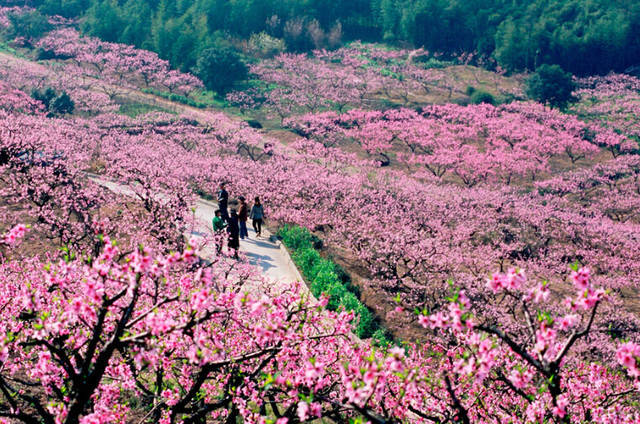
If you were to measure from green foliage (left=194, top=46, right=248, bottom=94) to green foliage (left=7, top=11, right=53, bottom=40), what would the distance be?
98.0 ft

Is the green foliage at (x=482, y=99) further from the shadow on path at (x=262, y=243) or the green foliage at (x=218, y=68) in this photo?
the shadow on path at (x=262, y=243)

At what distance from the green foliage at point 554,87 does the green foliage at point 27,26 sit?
239ft

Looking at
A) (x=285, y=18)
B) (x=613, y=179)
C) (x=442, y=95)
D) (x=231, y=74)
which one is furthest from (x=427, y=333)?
(x=285, y=18)

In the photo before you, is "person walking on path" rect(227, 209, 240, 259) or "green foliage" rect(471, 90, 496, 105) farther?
"green foliage" rect(471, 90, 496, 105)

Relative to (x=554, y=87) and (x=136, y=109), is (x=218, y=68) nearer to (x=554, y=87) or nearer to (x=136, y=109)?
(x=136, y=109)

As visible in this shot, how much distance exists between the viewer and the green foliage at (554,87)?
5291cm

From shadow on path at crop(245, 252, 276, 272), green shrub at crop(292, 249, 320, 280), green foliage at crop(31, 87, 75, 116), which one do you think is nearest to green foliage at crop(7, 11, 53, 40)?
green foliage at crop(31, 87, 75, 116)

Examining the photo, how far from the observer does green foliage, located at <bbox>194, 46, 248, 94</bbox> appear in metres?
55.2

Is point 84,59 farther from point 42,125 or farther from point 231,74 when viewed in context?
point 42,125

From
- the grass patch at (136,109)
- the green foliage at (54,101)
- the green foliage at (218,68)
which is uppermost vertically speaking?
the green foliage at (218,68)

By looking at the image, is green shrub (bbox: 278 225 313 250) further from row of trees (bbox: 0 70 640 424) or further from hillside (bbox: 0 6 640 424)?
row of trees (bbox: 0 70 640 424)

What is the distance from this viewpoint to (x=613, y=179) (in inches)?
1465

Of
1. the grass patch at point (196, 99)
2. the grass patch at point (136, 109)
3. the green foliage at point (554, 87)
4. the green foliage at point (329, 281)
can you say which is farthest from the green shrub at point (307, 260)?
the green foliage at point (554, 87)

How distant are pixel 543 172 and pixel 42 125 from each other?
42.0m
